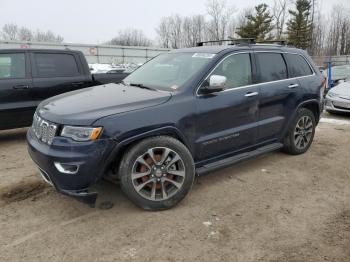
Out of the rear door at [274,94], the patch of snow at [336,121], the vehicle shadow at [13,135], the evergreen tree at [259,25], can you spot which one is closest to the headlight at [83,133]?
the rear door at [274,94]

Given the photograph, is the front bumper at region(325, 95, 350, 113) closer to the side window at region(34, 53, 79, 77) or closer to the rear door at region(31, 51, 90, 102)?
the rear door at region(31, 51, 90, 102)

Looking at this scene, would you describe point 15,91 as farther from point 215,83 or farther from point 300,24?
point 300,24

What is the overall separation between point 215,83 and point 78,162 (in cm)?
174

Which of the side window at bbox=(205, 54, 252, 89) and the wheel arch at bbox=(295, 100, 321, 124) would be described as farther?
the wheel arch at bbox=(295, 100, 321, 124)

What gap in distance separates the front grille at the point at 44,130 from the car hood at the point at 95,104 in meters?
0.06

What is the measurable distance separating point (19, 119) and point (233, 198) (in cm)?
Answer: 421

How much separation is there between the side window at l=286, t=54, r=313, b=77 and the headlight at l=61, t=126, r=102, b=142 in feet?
10.8

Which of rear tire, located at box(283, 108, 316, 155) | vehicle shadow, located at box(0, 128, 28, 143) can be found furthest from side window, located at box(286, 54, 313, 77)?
vehicle shadow, located at box(0, 128, 28, 143)

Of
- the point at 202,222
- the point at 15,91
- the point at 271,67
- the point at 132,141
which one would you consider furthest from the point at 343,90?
the point at 15,91

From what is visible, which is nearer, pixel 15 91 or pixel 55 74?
pixel 15 91

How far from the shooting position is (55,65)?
661 cm

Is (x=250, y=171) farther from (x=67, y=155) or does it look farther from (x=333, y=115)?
(x=333, y=115)

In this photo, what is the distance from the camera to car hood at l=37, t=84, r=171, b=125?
11.1 ft

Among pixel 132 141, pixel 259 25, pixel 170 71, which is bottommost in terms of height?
→ pixel 132 141
